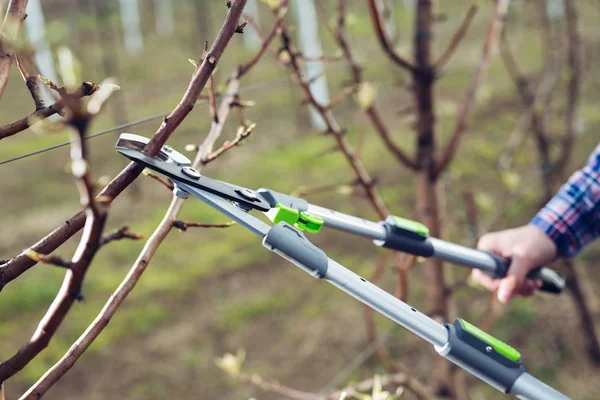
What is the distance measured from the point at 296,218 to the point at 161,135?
37cm

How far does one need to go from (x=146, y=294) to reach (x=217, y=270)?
61 centimetres

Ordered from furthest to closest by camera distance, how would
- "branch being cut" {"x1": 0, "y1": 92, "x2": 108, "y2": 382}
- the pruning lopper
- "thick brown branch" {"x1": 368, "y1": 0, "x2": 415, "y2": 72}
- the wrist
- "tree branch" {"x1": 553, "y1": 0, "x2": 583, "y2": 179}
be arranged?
"tree branch" {"x1": 553, "y1": 0, "x2": 583, "y2": 179}
"thick brown branch" {"x1": 368, "y1": 0, "x2": 415, "y2": 72}
the wrist
the pruning lopper
"branch being cut" {"x1": 0, "y1": 92, "x2": 108, "y2": 382}

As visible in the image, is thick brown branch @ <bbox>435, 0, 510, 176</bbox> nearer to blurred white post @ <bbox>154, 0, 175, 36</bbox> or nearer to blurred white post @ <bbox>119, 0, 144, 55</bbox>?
blurred white post @ <bbox>119, 0, 144, 55</bbox>

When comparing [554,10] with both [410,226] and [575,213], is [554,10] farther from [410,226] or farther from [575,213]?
[410,226]

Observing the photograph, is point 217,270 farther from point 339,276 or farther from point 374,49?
point 374,49

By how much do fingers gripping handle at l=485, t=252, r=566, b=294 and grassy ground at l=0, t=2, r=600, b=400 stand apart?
74cm

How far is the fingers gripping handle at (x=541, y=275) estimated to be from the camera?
1.55m

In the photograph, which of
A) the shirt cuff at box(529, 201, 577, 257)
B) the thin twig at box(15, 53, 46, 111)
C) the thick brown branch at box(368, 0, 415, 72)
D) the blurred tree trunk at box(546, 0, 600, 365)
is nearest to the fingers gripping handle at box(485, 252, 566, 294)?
the shirt cuff at box(529, 201, 577, 257)

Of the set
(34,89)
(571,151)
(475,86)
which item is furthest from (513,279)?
(571,151)

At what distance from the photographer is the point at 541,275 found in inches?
64.3

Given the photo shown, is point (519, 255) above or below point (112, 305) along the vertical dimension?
below

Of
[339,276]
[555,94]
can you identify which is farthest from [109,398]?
[555,94]

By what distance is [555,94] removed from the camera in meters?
8.06

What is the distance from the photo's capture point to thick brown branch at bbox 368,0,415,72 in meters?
1.77
